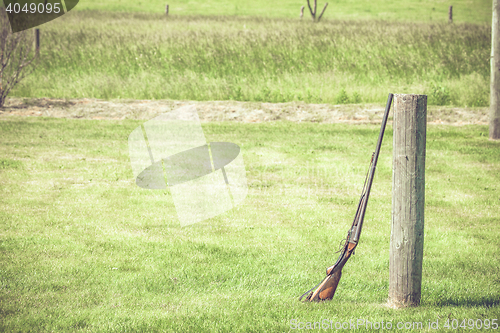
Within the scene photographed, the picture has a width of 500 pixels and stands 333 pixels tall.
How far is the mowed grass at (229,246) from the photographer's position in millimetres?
3605

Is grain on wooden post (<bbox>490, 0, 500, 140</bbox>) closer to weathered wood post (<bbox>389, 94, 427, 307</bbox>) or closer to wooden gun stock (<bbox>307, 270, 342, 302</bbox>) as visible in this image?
weathered wood post (<bbox>389, 94, 427, 307</bbox>)

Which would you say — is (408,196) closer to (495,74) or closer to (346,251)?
(346,251)

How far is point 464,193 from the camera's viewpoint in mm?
7047

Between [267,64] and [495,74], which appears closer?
[495,74]

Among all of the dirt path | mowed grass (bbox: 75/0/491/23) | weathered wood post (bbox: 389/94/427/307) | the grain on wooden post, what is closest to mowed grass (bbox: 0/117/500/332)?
weathered wood post (bbox: 389/94/427/307)

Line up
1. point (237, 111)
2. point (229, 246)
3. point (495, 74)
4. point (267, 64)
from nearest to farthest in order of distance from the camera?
point (229, 246) → point (495, 74) → point (237, 111) → point (267, 64)

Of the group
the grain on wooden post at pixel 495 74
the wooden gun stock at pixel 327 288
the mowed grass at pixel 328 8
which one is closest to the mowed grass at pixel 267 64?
the grain on wooden post at pixel 495 74

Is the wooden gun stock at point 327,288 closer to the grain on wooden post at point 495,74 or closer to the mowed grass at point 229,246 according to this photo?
the mowed grass at point 229,246

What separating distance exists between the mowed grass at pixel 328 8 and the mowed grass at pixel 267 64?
22.4 m

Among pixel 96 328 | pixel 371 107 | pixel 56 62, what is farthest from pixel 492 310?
pixel 56 62

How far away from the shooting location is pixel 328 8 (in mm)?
44438

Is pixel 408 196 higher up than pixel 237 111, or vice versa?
pixel 408 196

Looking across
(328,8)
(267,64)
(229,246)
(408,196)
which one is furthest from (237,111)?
(328,8)

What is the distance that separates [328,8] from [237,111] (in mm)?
35160
